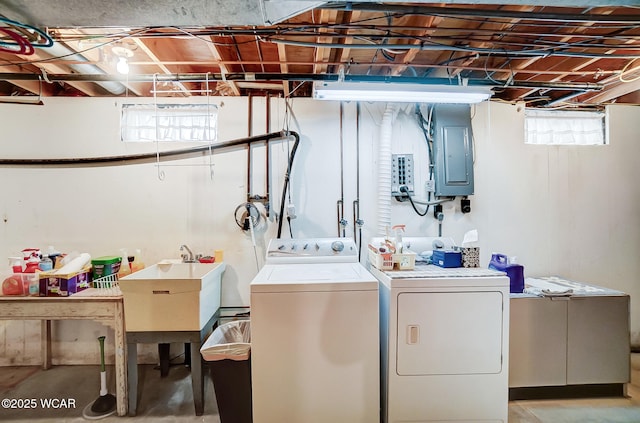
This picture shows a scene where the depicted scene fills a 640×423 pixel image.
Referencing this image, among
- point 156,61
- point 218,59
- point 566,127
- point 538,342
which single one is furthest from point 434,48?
point 538,342

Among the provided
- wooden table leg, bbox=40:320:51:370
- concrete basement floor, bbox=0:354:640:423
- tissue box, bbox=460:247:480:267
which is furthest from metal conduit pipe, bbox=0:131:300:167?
concrete basement floor, bbox=0:354:640:423

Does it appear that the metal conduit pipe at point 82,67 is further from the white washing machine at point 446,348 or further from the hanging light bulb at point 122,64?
the white washing machine at point 446,348

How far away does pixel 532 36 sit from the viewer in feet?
6.96

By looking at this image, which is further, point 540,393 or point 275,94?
point 275,94

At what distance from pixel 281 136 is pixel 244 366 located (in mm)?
1950

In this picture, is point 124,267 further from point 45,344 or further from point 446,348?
point 446,348

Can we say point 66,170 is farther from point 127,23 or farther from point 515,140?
point 515,140

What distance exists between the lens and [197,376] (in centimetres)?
216

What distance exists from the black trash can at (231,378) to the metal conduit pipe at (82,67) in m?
2.28

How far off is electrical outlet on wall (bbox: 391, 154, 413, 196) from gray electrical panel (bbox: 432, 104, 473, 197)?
0.25m

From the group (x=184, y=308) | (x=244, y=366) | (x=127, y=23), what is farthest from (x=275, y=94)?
(x=244, y=366)

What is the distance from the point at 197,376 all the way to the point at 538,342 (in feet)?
8.50

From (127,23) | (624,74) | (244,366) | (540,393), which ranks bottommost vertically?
(540,393)

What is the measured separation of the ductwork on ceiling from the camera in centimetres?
147
